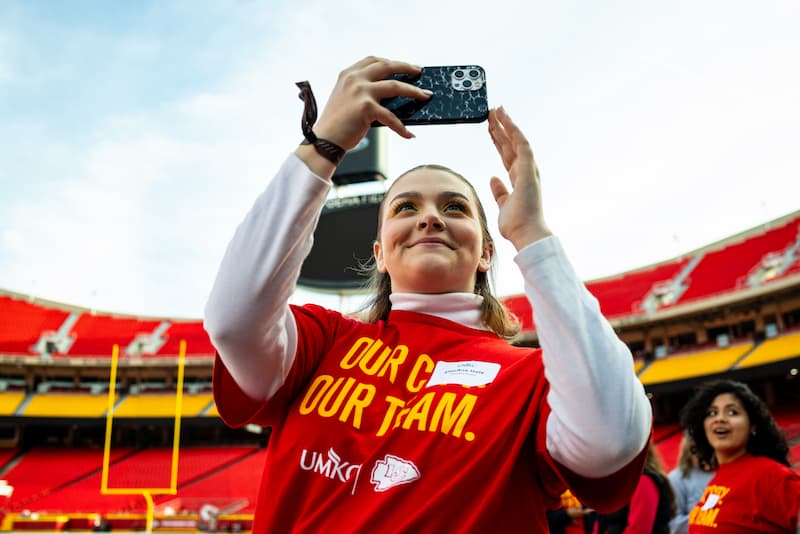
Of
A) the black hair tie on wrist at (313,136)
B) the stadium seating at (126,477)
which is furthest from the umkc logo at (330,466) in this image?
the stadium seating at (126,477)

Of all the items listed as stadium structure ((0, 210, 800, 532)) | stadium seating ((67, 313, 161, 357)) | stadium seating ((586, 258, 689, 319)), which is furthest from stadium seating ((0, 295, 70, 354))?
stadium seating ((586, 258, 689, 319))

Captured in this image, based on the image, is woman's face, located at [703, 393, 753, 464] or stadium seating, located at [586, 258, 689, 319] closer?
woman's face, located at [703, 393, 753, 464]

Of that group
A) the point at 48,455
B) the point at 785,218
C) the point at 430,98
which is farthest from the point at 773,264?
the point at 48,455

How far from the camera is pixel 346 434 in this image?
3.94 feet

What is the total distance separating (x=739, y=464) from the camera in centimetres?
336

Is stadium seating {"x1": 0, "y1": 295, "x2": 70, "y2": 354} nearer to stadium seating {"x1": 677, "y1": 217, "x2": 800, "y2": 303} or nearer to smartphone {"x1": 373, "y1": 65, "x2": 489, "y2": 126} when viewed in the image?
stadium seating {"x1": 677, "y1": 217, "x2": 800, "y2": 303}

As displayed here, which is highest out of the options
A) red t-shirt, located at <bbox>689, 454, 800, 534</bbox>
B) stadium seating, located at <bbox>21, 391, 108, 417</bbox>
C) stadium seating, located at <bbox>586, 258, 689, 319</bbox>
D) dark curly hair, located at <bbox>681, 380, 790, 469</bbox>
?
dark curly hair, located at <bbox>681, 380, 790, 469</bbox>

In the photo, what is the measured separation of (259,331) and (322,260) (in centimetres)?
1922

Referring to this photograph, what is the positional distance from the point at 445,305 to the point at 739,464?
105 inches

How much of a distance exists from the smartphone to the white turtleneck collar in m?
0.43

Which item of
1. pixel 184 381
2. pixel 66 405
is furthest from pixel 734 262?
pixel 66 405

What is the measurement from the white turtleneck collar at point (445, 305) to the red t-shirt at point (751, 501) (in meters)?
2.33

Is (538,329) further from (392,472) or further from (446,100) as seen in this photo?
(446,100)

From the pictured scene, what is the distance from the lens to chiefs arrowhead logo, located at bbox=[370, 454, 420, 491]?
112 centimetres
